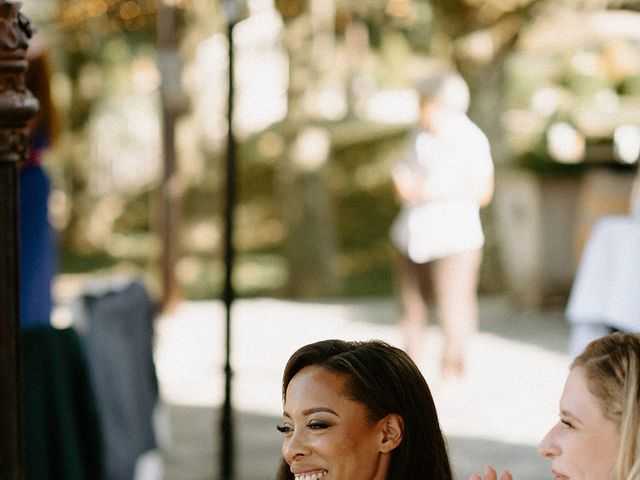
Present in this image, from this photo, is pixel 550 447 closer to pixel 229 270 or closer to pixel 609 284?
pixel 609 284

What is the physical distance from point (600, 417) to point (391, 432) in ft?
1.01

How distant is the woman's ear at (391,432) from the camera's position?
1911mm

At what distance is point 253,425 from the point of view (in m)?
6.94

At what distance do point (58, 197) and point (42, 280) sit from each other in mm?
13009

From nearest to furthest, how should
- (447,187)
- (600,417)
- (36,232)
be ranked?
→ (600,417) < (36,232) < (447,187)

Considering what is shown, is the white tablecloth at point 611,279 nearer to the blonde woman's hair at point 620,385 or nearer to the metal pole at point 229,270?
the metal pole at point 229,270

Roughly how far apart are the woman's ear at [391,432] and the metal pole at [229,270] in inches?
144

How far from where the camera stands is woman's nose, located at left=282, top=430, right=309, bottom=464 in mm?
1893

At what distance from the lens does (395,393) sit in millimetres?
1932

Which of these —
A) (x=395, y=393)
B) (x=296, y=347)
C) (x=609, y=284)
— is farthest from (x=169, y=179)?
(x=395, y=393)

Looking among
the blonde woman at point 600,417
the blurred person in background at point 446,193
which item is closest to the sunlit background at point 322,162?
the blurred person in background at point 446,193

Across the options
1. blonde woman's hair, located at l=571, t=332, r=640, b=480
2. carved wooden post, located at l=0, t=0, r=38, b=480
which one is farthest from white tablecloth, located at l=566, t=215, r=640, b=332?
carved wooden post, located at l=0, t=0, r=38, b=480

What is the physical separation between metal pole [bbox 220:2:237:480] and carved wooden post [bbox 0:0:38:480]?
11.9 ft

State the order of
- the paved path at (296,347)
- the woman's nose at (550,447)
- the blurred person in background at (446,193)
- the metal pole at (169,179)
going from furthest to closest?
the metal pole at (169,179) < the blurred person in background at (446,193) < the paved path at (296,347) < the woman's nose at (550,447)
